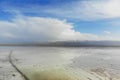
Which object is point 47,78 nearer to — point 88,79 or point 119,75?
point 88,79

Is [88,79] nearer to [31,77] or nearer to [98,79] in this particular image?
[98,79]

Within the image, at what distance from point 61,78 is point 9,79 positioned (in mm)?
3874

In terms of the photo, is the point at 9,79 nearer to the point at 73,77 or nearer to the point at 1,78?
the point at 1,78

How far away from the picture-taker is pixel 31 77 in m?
16.1

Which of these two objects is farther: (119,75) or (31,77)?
(119,75)

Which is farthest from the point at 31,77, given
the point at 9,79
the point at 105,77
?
the point at 105,77

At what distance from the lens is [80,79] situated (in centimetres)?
1565

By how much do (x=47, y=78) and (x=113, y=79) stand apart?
4937mm

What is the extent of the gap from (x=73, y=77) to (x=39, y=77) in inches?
103

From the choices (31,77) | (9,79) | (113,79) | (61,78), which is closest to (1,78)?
(9,79)

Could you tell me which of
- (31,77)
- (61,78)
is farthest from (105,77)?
(31,77)

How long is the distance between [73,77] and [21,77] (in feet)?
13.3

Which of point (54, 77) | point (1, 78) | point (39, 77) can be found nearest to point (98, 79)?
point (54, 77)

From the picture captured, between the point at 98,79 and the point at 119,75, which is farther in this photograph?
the point at 119,75
